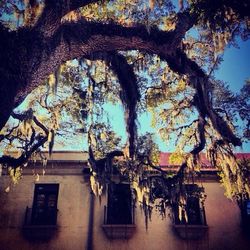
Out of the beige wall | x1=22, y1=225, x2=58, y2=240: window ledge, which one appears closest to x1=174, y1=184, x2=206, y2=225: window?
the beige wall

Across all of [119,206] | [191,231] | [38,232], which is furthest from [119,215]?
[38,232]

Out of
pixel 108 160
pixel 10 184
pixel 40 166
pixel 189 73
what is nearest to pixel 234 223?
pixel 108 160

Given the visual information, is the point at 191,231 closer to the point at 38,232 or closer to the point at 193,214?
the point at 193,214

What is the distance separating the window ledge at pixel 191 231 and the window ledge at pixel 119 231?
7.49ft

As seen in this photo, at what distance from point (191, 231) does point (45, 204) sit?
7.44 metres

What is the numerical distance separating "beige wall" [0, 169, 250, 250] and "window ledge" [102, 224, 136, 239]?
0.23 m

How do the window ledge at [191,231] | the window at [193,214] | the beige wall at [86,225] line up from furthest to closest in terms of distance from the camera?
the window at [193,214], the window ledge at [191,231], the beige wall at [86,225]

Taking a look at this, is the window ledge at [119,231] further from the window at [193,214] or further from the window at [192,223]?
the window at [193,214]

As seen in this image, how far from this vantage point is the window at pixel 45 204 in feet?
46.2

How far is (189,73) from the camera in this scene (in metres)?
8.26

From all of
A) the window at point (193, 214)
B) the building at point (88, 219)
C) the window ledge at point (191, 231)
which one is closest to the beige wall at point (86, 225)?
the building at point (88, 219)

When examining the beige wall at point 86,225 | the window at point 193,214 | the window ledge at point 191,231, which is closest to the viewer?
the beige wall at point 86,225

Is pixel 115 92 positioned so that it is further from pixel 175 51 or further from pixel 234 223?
pixel 234 223

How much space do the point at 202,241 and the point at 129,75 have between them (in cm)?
941
